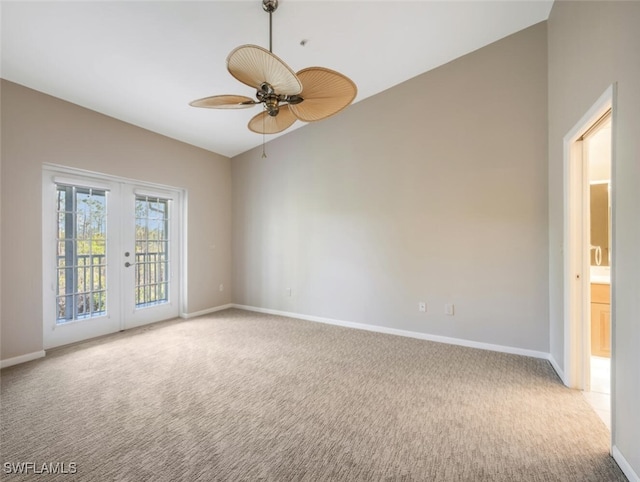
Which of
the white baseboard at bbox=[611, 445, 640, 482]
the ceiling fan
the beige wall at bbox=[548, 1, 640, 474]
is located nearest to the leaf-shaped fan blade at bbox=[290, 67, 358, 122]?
the ceiling fan

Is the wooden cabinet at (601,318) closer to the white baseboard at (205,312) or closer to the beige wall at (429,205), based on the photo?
the beige wall at (429,205)

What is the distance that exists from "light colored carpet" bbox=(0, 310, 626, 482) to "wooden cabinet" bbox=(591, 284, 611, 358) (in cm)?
63

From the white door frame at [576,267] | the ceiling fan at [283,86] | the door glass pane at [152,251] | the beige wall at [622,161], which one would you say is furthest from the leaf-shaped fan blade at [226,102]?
the door glass pane at [152,251]

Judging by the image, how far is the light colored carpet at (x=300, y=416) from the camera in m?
1.63

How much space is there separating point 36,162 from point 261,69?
2.98m

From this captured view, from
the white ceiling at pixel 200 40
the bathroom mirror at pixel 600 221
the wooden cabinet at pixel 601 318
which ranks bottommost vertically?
the wooden cabinet at pixel 601 318

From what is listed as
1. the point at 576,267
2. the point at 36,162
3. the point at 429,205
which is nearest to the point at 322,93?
the point at 429,205

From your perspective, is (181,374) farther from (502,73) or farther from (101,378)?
(502,73)

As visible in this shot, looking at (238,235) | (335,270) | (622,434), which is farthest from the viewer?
(238,235)

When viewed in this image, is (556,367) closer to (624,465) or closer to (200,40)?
(624,465)

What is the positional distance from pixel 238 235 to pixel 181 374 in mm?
3012

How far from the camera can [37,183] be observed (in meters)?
3.11

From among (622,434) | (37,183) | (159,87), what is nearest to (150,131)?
(159,87)

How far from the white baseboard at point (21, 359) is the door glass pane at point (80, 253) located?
1.32ft
